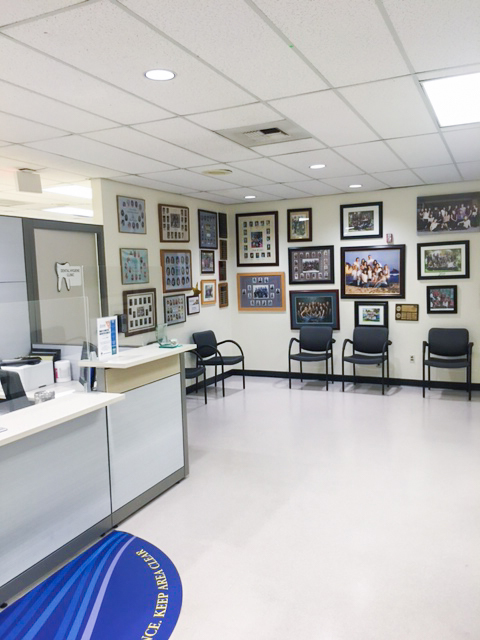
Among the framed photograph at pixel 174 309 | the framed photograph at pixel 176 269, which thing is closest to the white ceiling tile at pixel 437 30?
the framed photograph at pixel 176 269

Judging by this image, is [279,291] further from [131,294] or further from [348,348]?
[131,294]

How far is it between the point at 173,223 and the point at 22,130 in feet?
10.1

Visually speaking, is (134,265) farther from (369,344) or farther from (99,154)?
(369,344)

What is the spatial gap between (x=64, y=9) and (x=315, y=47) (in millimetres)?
1093

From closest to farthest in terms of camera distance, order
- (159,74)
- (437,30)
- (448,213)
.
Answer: (437,30)
(159,74)
(448,213)

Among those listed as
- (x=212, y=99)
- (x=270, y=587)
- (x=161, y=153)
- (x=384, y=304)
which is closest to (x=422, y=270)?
(x=384, y=304)

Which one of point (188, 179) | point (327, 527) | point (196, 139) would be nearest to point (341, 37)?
point (196, 139)

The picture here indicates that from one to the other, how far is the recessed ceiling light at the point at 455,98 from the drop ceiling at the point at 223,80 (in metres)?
0.10

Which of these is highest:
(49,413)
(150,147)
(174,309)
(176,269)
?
(150,147)

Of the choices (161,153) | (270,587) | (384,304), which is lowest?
(270,587)

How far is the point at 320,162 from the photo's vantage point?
4.82m

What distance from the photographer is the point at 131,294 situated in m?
5.55

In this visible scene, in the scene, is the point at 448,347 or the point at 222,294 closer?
the point at 448,347

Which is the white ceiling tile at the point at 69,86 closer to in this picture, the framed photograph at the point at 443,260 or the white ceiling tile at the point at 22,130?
the white ceiling tile at the point at 22,130
